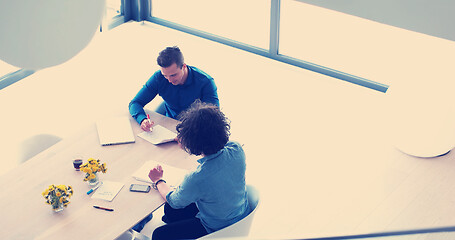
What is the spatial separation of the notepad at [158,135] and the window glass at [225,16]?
2.90 m

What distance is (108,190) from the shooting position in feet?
9.36

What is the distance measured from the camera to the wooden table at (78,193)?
2602mm

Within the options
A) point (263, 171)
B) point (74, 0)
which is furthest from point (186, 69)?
point (74, 0)

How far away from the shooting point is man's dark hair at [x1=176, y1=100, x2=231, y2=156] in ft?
8.27

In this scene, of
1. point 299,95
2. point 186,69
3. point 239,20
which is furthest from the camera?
point 239,20

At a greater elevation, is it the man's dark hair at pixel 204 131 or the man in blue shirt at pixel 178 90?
the man's dark hair at pixel 204 131

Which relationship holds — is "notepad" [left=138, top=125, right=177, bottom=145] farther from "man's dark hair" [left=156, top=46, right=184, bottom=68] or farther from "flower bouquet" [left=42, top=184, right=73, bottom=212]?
"flower bouquet" [left=42, top=184, right=73, bottom=212]

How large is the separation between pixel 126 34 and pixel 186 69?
308 cm

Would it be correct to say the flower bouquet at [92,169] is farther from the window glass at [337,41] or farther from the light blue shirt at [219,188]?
the window glass at [337,41]

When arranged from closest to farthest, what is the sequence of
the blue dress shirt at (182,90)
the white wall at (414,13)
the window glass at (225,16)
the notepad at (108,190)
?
the white wall at (414,13) → the notepad at (108,190) → the blue dress shirt at (182,90) → the window glass at (225,16)

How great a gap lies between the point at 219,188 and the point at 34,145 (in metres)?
1.46

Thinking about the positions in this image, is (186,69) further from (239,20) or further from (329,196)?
(239,20)

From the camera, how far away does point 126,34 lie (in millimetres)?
6453

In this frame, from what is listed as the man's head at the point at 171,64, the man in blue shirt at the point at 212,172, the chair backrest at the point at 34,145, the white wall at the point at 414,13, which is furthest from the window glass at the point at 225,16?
the white wall at the point at 414,13
